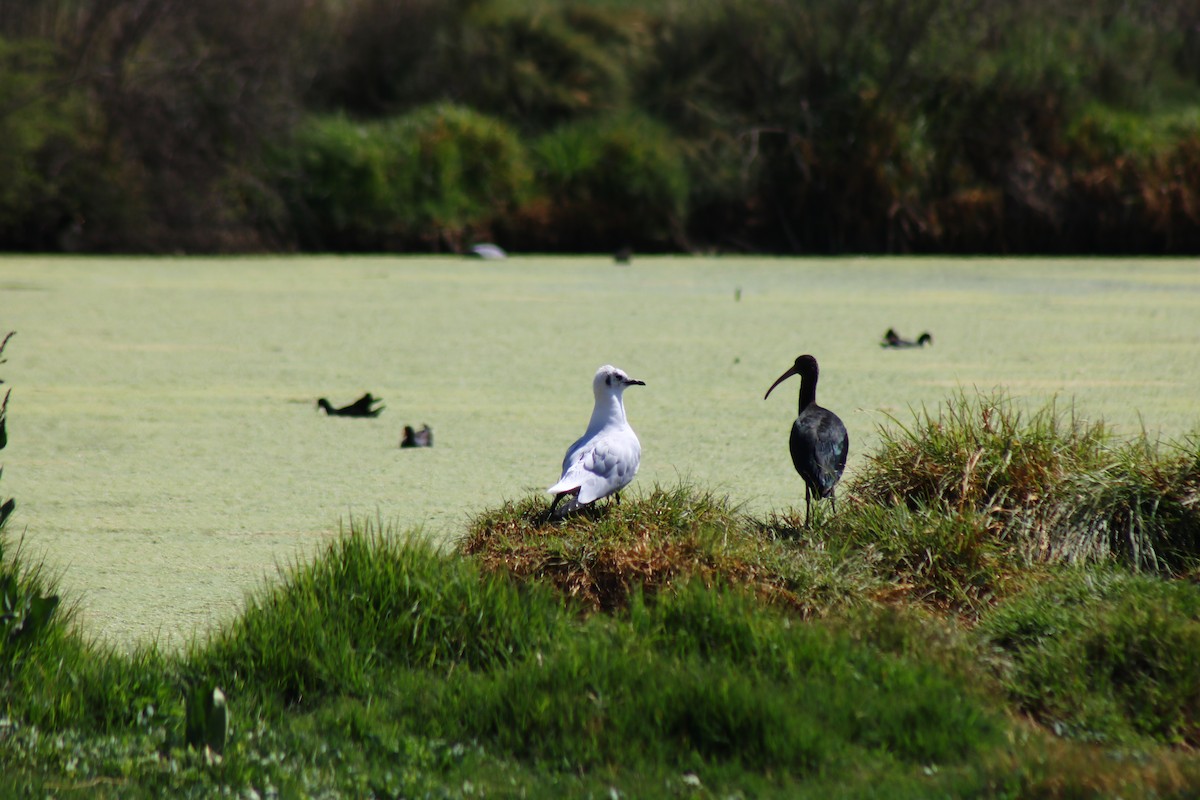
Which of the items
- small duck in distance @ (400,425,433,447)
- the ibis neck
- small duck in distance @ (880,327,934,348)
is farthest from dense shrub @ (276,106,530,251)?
the ibis neck

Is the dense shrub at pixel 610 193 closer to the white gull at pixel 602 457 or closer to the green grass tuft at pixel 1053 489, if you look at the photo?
the green grass tuft at pixel 1053 489

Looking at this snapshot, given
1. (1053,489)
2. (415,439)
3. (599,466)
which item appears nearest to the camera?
(599,466)

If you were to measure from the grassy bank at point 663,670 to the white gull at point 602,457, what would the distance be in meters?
0.06

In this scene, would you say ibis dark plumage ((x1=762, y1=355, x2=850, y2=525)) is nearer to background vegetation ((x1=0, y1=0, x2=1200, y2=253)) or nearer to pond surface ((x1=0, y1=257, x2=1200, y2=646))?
pond surface ((x1=0, y1=257, x2=1200, y2=646))

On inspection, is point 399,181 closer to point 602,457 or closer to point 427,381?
point 427,381

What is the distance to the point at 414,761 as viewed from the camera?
206 cm

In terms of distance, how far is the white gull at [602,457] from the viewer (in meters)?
2.69

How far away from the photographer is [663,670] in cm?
221

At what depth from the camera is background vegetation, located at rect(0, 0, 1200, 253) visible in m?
13.2

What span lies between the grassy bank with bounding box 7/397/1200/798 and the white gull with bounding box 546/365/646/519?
0.20 feet

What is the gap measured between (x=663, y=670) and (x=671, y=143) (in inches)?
509

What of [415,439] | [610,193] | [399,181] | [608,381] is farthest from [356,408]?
[610,193]

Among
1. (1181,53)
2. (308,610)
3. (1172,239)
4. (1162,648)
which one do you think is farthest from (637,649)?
(1181,53)

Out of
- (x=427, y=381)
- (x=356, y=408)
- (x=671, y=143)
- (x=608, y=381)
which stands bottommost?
(x=671, y=143)
